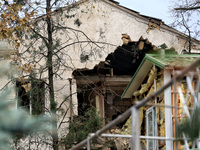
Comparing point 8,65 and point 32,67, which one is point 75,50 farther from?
point 8,65

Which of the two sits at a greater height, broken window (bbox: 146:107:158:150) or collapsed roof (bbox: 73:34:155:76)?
collapsed roof (bbox: 73:34:155:76)

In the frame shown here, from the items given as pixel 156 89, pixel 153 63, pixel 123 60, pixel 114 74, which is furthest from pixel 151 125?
pixel 114 74

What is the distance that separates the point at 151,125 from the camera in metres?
11.9

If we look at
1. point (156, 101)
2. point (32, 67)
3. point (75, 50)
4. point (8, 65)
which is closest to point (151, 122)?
point (156, 101)

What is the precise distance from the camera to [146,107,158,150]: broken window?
11.5 metres

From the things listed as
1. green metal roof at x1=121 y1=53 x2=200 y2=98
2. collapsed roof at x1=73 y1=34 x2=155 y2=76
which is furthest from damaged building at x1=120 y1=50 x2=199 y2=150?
collapsed roof at x1=73 y1=34 x2=155 y2=76

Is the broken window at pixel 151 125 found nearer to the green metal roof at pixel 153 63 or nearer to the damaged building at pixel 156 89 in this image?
the damaged building at pixel 156 89

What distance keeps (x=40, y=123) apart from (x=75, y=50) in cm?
1494

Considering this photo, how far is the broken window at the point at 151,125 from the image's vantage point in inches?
453

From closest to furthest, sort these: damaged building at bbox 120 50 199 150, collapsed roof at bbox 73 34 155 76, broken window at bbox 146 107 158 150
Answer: damaged building at bbox 120 50 199 150, broken window at bbox 146 107 158 150, collapsed roof at bbox 73 34 155 76

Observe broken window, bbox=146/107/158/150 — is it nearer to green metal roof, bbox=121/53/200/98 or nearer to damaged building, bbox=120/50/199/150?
damaged building, bbox=120/50/199/150

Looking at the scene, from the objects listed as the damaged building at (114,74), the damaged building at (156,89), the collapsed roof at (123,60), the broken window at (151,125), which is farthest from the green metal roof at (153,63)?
the collapsed roof at (123,60)

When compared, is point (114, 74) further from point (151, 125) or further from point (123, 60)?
point (151, 125)

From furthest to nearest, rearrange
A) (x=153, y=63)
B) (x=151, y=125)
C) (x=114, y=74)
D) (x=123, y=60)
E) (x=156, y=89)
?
1. (x=114, y=74)
2. (x=123, y=60)
3. (x=151, y=125)
4. (x=156, y=89)
5. (x=153, y=63)
